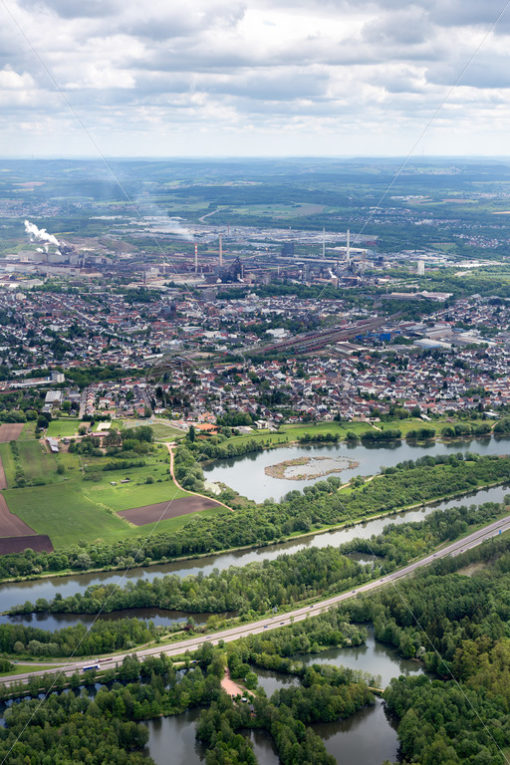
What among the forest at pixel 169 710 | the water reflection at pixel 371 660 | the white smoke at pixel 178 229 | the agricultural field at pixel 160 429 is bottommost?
the water reflection at pixel 371 660

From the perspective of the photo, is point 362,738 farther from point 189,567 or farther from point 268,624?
point 189,567

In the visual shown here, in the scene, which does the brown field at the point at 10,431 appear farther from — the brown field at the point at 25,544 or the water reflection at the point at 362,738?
the water reflection at the point at 362,738

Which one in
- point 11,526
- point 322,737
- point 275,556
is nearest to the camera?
point 322,737

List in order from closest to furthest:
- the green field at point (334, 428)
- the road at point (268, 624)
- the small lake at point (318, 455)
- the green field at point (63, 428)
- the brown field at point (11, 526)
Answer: the road at point (268, 624) → the brown field at point (11, 526) → the small lake at point (318, 455) → the green field at point (63, 428) → the green field at point (334, 428)

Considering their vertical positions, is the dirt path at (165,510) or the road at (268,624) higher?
the dirt path at (165,510)

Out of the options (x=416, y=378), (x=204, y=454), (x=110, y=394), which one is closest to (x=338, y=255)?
(x=416, y=378)

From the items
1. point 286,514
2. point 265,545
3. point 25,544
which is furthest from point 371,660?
point 25,544

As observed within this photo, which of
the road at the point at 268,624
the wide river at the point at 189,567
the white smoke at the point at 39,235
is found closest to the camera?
the road at the point at 268,624

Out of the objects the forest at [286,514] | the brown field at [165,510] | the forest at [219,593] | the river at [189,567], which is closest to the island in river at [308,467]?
the forest at [286,514]
